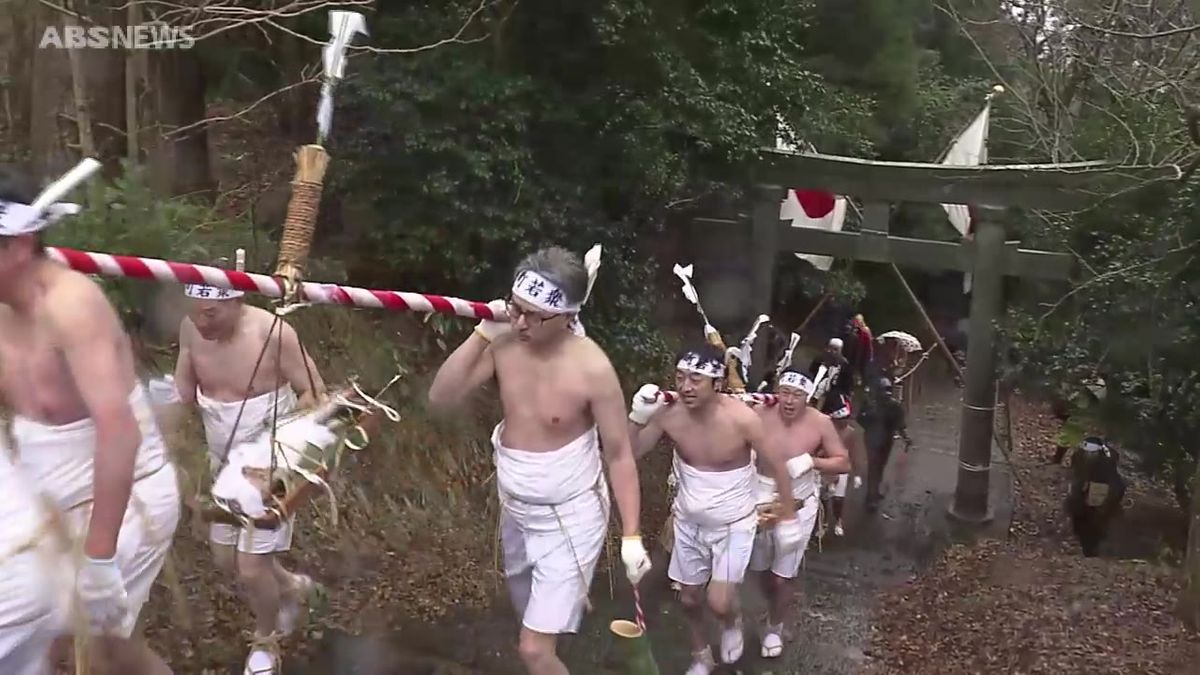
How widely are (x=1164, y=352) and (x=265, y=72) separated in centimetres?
756

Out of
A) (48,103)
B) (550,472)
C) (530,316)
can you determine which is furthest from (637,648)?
(48,103)

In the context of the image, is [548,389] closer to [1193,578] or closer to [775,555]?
[775,555]

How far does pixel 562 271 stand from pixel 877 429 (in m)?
7.08

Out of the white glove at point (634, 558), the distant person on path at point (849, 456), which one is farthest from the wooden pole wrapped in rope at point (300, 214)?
the distant person on path at point (849, 456)

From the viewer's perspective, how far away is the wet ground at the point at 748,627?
17.1 feet

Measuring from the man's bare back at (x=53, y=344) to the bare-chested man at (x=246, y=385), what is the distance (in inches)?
46.5

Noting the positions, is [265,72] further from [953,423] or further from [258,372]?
[953,423]

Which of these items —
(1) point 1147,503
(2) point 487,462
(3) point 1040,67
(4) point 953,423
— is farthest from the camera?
(4) point 953,423

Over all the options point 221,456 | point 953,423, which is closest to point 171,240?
point 221,456

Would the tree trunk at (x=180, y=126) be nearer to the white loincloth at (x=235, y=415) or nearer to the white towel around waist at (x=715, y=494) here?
the white loincloth at (x=235, y=415)

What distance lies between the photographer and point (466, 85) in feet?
27.4

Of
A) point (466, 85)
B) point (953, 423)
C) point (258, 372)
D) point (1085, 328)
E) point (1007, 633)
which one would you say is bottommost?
point (953, 423)

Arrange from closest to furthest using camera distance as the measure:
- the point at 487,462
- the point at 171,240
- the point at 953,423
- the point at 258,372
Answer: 1. the point at 258,372
2. the point at 171,240
3. the point at 487,462
4. the point at 953,423

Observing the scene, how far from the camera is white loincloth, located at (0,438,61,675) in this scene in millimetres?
2754
